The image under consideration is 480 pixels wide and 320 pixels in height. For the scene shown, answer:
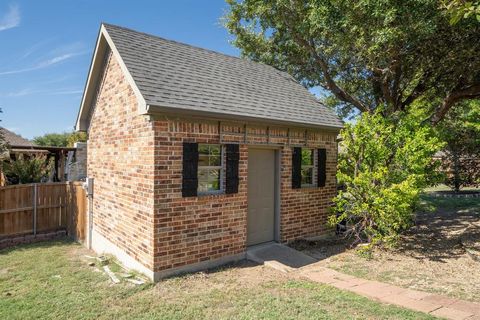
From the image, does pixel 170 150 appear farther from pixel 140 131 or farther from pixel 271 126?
pixel 271 126

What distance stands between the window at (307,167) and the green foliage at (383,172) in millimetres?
870

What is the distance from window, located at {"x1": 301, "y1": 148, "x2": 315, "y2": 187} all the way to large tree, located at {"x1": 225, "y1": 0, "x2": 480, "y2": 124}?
3.36 m

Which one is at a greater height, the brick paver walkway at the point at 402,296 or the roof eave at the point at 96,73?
the roof eave at the point at 96,73

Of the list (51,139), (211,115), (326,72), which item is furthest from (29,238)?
(51,139)

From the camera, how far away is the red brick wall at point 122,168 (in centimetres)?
662

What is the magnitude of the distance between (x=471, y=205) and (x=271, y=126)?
12.2 metres

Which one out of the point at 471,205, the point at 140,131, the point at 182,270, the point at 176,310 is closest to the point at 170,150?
the point at 140,131

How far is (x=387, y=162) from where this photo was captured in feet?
28.7

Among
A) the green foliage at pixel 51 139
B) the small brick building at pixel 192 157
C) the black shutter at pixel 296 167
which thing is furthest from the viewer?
the green foliage at pixel 51 139

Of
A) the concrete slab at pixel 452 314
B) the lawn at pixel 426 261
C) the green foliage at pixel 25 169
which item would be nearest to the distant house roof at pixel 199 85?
the lawn at pixel 426 261

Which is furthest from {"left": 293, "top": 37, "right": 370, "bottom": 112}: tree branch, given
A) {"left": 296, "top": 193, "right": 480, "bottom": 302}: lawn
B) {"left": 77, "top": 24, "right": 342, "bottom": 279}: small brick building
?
{"left": 296, "top": 193, "right": 480, "bottom": 302}: lawn

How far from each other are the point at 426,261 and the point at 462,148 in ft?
51.5

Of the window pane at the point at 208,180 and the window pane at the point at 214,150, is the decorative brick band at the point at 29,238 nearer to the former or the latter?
the window pane at the point at 208,180

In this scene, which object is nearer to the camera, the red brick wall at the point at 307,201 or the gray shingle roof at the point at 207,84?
the gray shingle roof at the point at 207,84
